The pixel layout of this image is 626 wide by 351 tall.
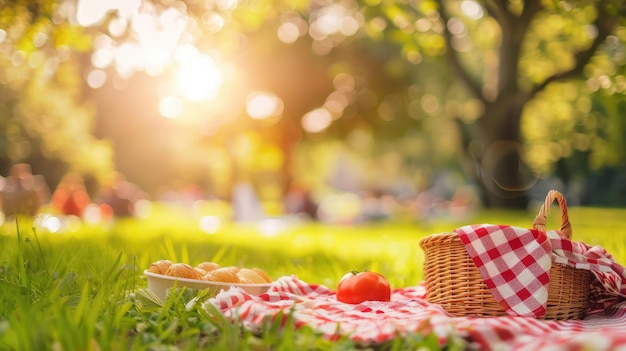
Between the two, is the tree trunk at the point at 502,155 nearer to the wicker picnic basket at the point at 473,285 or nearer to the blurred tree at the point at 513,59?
the blurred tree at the point at 513,59

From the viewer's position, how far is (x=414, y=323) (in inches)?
136

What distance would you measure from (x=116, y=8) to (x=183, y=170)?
1527 inches

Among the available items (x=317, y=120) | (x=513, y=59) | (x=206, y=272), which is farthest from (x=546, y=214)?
(x=317, y=120)

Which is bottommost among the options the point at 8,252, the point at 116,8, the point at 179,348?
the point at 179,348

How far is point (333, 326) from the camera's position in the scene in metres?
3.50

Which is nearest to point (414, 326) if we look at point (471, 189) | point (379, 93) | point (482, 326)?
point (482, 326)

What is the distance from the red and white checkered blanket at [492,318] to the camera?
3188 mm

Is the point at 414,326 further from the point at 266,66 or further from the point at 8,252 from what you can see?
the point at 266,66

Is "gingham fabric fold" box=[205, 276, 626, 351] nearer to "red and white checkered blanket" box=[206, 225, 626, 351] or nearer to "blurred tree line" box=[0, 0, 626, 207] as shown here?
"red and white checkered blanket" box=[206, 225, 626, 351]

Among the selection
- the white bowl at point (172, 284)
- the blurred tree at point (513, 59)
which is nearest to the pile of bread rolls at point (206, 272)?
the white bowl at point (172, 284)

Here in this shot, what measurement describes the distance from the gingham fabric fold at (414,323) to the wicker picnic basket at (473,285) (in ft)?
0.33

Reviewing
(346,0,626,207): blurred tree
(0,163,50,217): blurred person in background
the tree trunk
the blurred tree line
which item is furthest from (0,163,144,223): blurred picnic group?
the tree trunk

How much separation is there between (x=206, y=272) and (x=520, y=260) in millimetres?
1839

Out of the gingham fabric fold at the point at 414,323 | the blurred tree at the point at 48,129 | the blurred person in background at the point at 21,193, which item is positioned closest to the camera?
the gingham fabric fold at the point at 414,323
